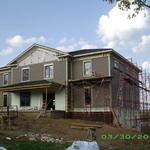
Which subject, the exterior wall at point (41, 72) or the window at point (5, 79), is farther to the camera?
the window at point (5, 79)

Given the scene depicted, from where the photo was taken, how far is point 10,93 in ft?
125

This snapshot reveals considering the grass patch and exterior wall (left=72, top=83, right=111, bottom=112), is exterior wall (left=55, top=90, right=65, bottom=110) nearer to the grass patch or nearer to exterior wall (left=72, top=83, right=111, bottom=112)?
exterior wall (left=72, top=83, right=111, bottom=112)

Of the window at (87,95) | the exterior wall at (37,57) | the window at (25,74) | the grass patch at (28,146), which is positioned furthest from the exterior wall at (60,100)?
the grass patch at (28,146)

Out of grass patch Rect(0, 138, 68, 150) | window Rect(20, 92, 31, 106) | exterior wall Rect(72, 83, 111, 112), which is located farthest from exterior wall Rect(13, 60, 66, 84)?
grass patch Rect(0, 138, 68, 150)

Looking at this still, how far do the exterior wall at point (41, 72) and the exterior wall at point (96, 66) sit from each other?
1245 mm

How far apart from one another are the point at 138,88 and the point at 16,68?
14.3 metres

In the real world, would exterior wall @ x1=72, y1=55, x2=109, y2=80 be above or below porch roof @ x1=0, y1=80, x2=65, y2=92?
above

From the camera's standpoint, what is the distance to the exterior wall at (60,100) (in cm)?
3274

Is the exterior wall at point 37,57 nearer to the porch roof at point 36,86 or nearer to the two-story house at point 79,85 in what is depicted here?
the two-story house at point 79,85

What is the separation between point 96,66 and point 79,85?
8.71ft

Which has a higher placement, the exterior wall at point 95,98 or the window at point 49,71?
the window at point 49,71

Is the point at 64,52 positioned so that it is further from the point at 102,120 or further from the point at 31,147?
the point at 31,147

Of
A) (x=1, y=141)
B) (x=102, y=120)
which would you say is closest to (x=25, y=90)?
(x=102, y=120)

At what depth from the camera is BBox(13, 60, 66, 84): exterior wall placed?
109 feet
